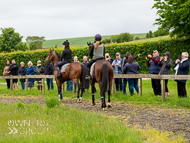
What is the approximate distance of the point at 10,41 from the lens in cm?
6481

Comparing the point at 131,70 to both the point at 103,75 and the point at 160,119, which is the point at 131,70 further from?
the point at 160,119

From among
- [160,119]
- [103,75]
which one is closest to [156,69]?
[103,75]

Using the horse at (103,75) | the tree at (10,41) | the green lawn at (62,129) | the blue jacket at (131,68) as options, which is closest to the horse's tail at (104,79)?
the horse at (103,75)

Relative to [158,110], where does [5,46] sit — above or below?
above

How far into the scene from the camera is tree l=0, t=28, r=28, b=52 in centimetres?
6388

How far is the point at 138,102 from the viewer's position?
10.3 m

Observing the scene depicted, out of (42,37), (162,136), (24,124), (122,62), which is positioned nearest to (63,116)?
(24,124)

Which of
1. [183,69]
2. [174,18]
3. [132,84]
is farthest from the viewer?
[174,18]

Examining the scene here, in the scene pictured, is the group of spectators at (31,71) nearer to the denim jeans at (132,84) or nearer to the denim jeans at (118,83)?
the denim jeans at (118,83)

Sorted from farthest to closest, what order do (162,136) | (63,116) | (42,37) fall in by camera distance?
(42,37)
(63,116)
(162,136)

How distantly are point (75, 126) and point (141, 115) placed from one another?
98.5 inches

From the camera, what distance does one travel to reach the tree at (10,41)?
2515 inches

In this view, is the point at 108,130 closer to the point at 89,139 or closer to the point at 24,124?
the point at 89,139

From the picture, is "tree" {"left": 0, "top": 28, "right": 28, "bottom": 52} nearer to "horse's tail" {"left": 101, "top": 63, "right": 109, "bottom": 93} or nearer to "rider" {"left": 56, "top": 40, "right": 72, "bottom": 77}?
"rider" {"left": 56, "top": 40, "right": 72, "bottom": 77}
